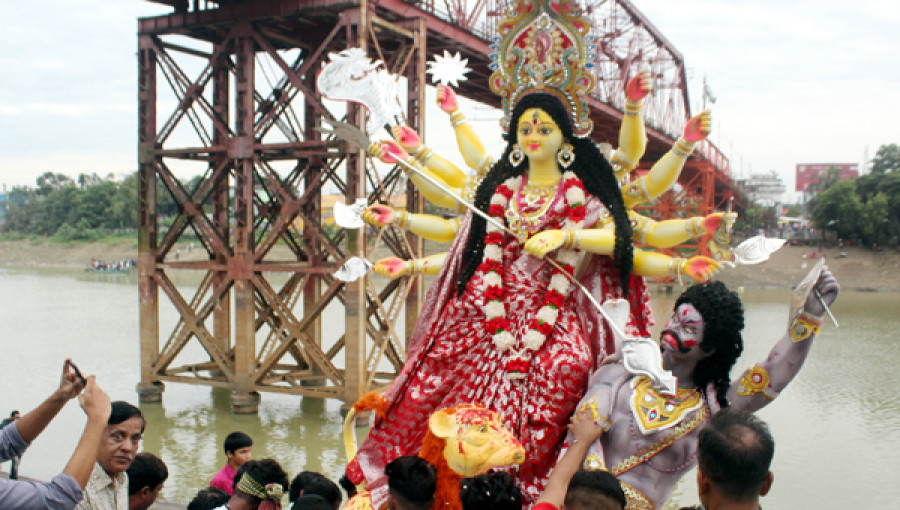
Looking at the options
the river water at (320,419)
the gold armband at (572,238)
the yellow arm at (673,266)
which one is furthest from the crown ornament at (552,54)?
the river water at (320,419)

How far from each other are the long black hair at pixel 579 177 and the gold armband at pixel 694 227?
0.30 metres

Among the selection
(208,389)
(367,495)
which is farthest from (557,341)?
(208,389)

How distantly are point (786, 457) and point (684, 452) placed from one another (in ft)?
22.5

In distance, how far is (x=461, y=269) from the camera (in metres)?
4.68

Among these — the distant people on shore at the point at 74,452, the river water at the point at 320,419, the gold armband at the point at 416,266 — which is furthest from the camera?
the river water at the point at 320,419

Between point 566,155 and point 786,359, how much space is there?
64.3 inches

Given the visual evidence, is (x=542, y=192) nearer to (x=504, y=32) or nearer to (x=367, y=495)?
(x=504, y=32)

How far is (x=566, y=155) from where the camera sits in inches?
180

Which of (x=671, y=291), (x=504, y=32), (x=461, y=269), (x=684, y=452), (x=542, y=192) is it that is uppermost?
(x=504, y=32)

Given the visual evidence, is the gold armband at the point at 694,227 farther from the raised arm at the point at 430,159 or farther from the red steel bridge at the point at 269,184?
the red steel bridge at the point at 269,184

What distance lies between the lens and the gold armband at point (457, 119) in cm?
488

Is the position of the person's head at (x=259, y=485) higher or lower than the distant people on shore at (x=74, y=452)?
lower

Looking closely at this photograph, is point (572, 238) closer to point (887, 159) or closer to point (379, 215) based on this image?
point (379, 215)

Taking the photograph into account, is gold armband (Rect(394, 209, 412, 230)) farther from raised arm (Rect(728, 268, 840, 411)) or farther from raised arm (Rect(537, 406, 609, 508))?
raised arm (Rect(728, 268, 840, 411))
